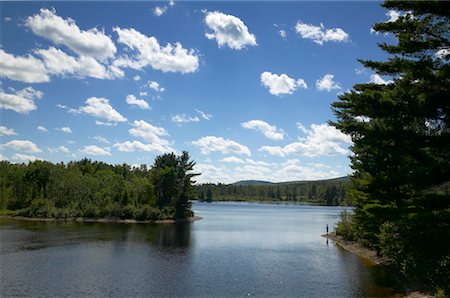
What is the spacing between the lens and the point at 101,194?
97.1 metres

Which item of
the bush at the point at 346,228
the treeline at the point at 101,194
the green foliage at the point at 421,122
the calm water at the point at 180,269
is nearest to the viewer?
the green foliage at the point at 421,122

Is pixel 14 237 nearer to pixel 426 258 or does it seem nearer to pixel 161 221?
pixel 161 221

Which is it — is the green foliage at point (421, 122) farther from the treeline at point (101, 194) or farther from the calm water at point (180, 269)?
the treeline at point (101, 194)

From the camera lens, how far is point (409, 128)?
20.3 metres

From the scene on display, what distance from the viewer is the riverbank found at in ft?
76.5

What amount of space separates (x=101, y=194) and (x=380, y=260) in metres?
76.3

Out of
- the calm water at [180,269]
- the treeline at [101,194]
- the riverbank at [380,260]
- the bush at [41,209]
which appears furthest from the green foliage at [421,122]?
the bush at [41,209]

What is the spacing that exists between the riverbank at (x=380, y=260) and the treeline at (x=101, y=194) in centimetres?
4549

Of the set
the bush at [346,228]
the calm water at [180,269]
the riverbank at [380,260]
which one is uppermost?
the bush at [346,228]

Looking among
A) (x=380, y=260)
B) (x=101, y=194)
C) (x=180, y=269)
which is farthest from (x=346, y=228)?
(x=101, y=194)

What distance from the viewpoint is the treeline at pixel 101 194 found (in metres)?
91.1

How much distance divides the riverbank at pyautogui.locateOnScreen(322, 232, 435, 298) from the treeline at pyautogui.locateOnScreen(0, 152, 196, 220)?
45488 mm

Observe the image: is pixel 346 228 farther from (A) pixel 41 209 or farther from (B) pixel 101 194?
(A) pixel 41 209

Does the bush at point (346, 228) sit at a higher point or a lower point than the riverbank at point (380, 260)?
higher
